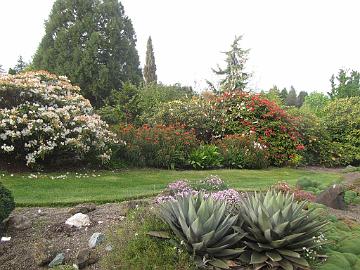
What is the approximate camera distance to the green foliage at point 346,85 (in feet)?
88.4

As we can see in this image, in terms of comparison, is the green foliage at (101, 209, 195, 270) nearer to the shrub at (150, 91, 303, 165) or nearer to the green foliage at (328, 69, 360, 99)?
the shrub at (150, 91, 303, 165)

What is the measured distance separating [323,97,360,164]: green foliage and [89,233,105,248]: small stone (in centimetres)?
1464

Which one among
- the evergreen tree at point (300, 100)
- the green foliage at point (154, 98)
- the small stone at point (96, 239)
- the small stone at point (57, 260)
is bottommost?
the small stone at point (57, 260)

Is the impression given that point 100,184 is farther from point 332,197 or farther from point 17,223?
point 332,197

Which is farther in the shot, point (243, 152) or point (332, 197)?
point (243, 152)

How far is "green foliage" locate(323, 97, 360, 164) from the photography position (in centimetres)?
1773

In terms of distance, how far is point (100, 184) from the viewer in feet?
29.9

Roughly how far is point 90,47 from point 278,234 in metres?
23.4

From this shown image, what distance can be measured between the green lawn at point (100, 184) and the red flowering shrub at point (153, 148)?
62cm

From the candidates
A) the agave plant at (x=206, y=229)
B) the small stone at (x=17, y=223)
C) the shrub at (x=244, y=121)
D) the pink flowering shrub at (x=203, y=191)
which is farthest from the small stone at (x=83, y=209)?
the shrub at (x=244, y=121)

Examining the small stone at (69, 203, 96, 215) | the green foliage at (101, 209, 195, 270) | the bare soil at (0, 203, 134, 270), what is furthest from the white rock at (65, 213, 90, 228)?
the green foliage at (101, 209, 195, 270)

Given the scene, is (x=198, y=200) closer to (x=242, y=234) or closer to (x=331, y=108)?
(x=242, y=234)

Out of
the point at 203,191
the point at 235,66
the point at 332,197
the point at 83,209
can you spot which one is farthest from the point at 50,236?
the point at 235,66

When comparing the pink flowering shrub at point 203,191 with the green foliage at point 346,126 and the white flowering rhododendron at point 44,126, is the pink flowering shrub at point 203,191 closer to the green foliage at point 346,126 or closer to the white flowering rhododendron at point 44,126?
the white flowering rhododendron at point 44,126
